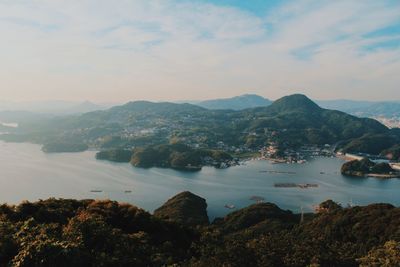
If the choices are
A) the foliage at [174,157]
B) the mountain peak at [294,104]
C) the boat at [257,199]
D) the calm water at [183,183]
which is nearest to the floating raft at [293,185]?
the calm water at [183,183]

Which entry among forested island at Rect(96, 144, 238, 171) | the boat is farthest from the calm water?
forested island at Rect(96, 144, 238, 171)

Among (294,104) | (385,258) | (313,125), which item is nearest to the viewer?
(385,258)

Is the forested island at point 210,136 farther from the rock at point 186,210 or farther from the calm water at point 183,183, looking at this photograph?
the rock at point 186,210

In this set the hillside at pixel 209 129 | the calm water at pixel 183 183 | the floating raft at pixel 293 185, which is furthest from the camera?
the hillside at pixel 209 129

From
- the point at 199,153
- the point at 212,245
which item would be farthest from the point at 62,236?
the point at 199,153

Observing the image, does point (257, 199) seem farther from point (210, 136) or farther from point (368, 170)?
point (210, 136)

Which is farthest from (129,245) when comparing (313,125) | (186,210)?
(313,125)
